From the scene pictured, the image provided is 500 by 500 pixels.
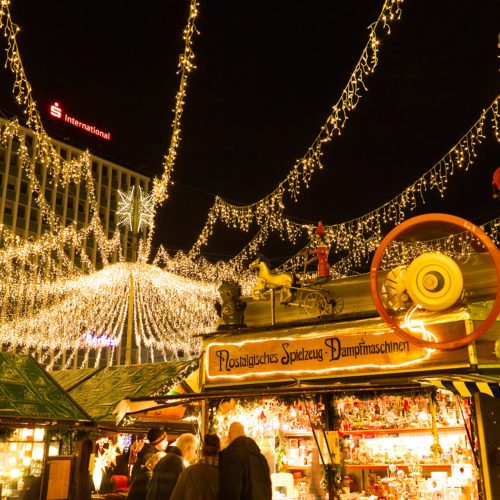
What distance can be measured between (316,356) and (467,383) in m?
2.45

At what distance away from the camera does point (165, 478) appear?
233 inches

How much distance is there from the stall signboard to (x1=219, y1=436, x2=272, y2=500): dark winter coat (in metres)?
3.27

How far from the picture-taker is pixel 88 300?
1942cm

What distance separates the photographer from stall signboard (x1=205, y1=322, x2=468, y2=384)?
25.0ft

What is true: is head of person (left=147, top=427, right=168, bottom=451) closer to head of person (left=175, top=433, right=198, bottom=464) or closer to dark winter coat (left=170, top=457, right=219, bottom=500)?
head of person (left=175, top=433, right=198, bottom=464)

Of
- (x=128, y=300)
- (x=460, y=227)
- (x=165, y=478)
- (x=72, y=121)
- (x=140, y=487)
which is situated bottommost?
(x=140, y=487)

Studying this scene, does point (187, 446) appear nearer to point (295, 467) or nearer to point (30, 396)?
point (295, 467)

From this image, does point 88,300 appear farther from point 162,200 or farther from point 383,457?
point 383,457

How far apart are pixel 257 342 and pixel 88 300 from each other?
11828mm

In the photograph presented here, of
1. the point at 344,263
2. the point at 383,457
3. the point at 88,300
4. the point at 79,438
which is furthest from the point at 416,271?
the point at 88,300

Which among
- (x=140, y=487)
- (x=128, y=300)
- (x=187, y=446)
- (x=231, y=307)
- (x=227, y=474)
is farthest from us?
(x=128, y=300)

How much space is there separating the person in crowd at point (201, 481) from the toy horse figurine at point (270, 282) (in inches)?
182

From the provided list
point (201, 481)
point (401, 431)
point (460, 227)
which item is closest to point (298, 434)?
point (401, 431)

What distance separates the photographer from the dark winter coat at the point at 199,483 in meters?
4.81
